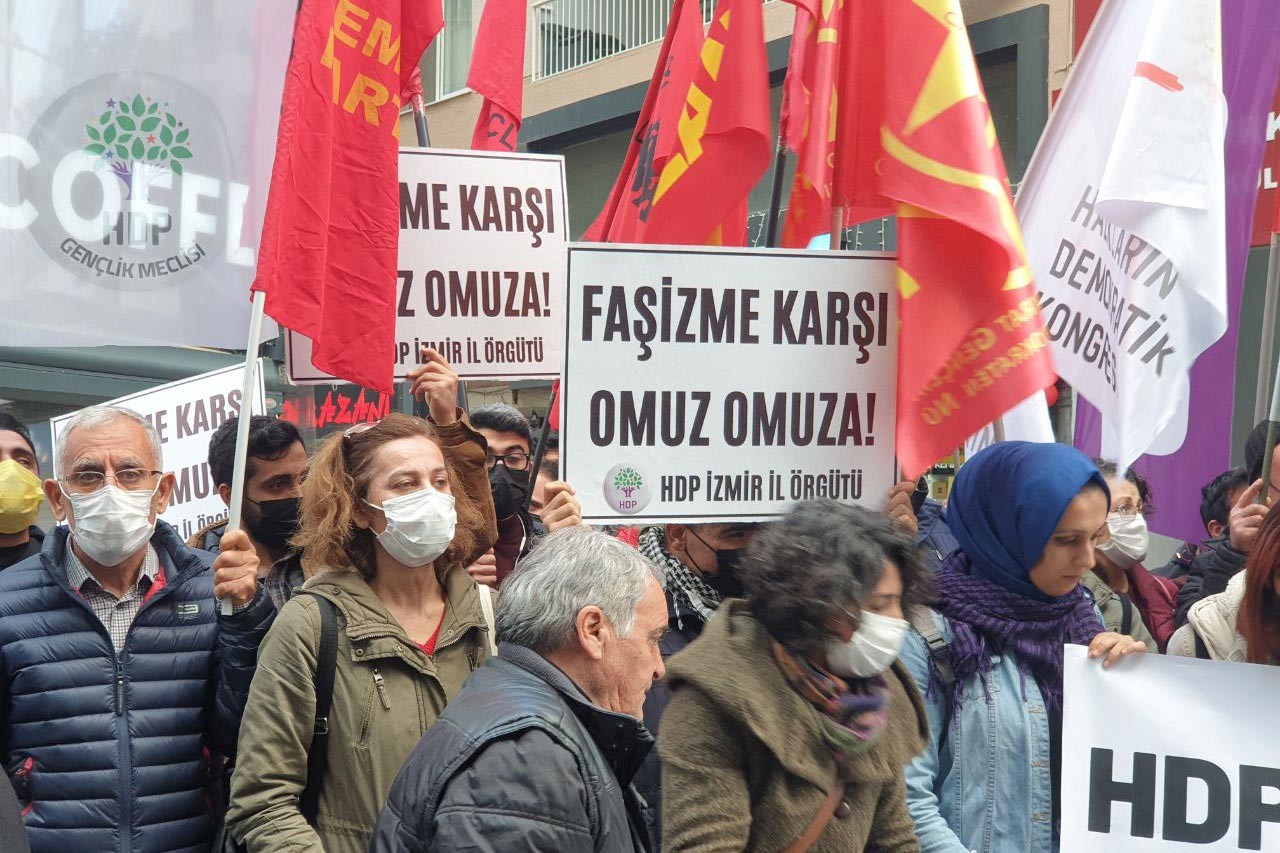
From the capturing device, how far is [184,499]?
609cm

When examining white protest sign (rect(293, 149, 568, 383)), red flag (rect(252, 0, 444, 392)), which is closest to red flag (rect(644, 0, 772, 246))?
white protest sign (rect(293, 149, 568, 383))

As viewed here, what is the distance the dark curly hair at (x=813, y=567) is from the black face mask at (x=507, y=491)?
233 centimetres

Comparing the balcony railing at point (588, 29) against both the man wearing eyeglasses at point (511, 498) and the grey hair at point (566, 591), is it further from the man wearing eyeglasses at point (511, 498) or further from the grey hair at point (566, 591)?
the grey hair at point (566, 591)

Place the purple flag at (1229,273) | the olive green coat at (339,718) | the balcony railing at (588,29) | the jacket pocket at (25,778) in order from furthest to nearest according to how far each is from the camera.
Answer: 1. the balcony railing at (588,29)
2. the purple flag at (1229,273)
3. the jacket pocket at (25,778)
4. the olive green coat at (339,718)

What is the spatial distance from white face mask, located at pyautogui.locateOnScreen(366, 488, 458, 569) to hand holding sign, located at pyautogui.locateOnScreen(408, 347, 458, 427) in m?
0.71

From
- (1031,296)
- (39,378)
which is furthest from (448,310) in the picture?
(39,378)

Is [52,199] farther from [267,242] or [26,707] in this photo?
[26,707]

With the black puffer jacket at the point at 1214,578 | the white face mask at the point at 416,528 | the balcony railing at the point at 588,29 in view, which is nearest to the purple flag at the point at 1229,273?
the black puffer jacket at the point at 1214,578

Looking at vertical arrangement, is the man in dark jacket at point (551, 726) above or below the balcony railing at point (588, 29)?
below

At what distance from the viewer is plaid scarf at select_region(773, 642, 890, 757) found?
2.57 m

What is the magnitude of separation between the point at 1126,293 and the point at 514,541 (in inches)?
84.3

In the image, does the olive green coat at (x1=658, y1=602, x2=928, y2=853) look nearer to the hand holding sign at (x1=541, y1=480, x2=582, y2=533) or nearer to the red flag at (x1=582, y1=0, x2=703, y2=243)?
the hand holding sign at (x1=541, y1=480, x2=582, y2=533)

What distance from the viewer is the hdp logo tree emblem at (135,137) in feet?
15.5

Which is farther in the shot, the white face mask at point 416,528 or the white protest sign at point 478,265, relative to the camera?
the white protest sign at point 478,265
